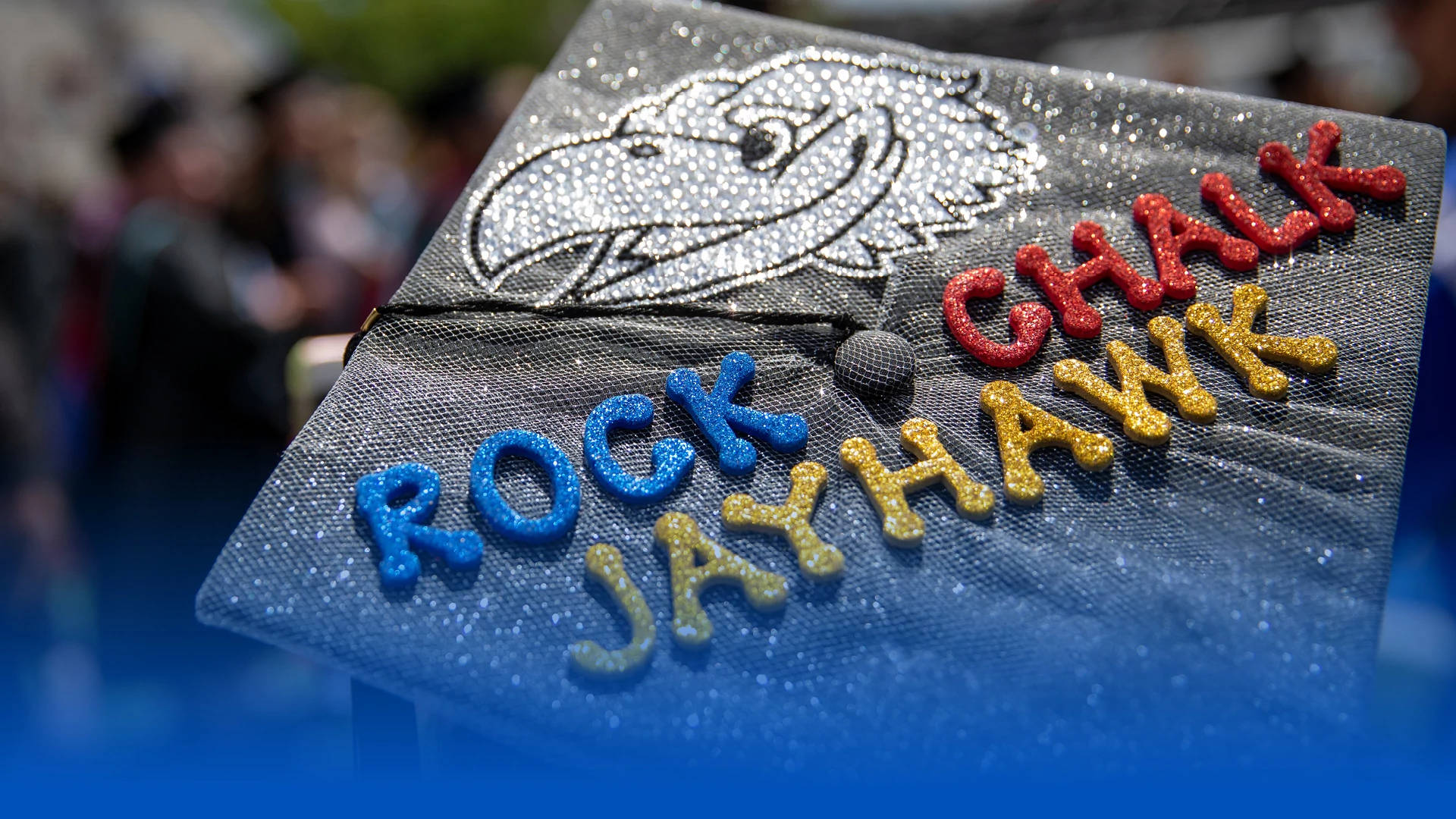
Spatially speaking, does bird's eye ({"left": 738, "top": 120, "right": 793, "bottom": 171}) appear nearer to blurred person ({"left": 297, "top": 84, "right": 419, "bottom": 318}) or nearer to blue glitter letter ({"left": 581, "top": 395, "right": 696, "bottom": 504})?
blue glitter letter ({"left": 581, "top": 395, "right": 696, "bottom": 504})

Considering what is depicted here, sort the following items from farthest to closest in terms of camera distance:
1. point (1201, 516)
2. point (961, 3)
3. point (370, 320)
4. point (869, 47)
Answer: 1. point (961, 3)
2. point (869, 47)
3. point (370, 320)
4. point (1201, 516)

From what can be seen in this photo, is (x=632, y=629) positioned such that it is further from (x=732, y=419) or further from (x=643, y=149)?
(x=643, y=149)

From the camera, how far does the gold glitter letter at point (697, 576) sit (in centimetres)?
72

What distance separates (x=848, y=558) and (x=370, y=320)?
46 cm

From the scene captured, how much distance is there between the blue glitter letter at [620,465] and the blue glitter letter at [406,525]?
11 centimetres

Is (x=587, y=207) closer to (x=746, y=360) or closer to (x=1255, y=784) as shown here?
(x=746, y=360)

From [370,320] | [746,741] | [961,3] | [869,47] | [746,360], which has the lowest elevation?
[746,741]

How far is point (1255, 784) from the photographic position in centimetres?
66

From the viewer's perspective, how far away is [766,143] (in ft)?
3.22

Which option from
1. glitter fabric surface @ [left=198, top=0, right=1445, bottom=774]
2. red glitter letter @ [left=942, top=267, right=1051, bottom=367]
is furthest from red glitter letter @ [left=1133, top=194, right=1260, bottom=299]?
red glitter letter @ [left=942, top=267, right=1051, bottom=367]

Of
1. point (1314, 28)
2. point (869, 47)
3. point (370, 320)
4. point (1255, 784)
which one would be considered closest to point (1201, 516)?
point (1255, 784)

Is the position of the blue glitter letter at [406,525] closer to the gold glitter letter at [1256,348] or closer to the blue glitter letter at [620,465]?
the blue glitter letter at [620,465]

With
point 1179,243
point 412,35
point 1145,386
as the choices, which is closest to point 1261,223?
point 1179,243

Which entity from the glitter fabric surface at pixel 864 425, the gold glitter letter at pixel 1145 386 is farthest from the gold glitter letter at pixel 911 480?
the gold glitter letter at pixel 1145 386
